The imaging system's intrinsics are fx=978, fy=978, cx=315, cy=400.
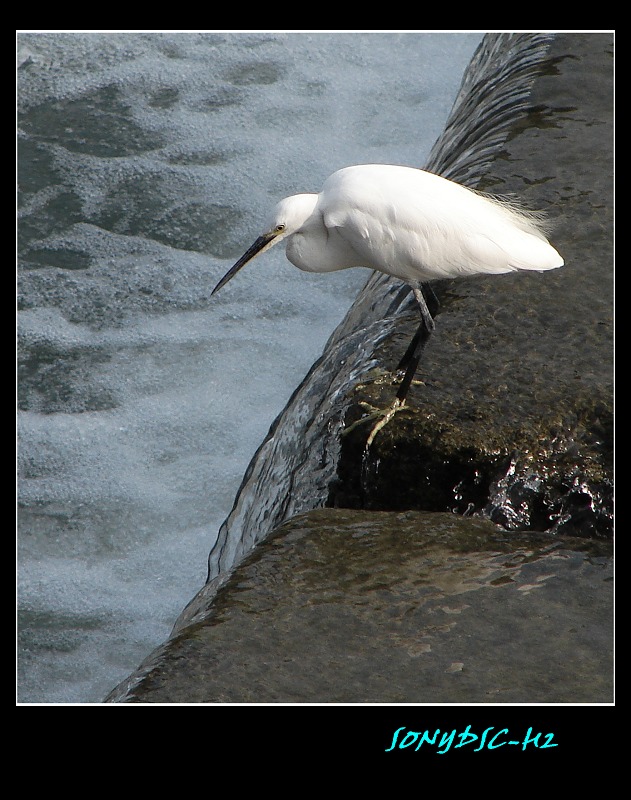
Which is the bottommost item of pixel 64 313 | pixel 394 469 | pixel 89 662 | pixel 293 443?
pixel 89 662

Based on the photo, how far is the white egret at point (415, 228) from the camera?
2.81 m

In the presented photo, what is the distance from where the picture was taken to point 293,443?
3.25 m

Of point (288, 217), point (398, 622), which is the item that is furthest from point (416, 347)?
point (398, 622)

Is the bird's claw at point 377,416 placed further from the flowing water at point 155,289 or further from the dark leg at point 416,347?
the flowing water at point 155,289

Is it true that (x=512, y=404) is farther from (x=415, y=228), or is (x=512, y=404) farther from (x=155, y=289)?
(x=155, y=289)

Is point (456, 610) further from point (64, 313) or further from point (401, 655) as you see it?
point (64, 313)

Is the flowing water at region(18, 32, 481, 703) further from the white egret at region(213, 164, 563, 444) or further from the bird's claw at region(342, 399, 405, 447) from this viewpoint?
the white egret at region(213, 164, 563, 444)

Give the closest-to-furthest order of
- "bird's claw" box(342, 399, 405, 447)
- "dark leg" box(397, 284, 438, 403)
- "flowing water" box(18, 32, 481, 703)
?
1. "bird's claw" box(342, 399, 405, 447)
2. "dark leg" box(397, 284, 438, 403)
3. "flowing water" box(18, 32, 481, 703)

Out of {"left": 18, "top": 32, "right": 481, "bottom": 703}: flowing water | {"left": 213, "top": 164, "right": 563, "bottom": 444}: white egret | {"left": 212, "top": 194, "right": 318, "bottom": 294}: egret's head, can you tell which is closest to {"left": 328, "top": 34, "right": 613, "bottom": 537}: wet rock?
{"left": 213, "top": 164, "right": 563, "bottom": 444}: white egret

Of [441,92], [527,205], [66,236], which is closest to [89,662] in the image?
[527,205]

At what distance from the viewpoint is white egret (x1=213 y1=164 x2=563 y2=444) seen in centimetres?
281

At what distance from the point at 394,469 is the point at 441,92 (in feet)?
19.5

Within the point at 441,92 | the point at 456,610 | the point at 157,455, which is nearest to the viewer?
the point at 456,610

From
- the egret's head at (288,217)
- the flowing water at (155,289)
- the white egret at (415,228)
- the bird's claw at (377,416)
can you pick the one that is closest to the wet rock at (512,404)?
the bird's claw at (377,416)
